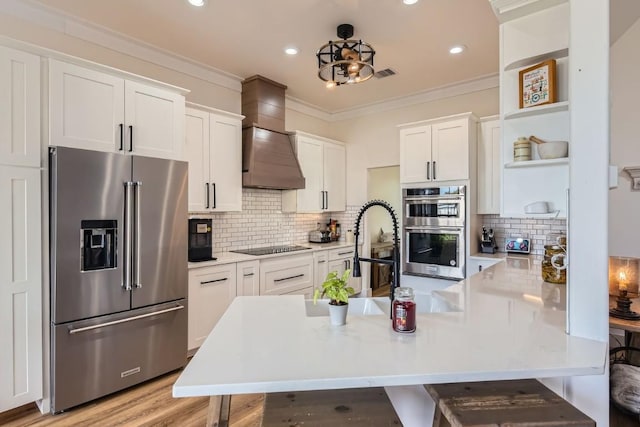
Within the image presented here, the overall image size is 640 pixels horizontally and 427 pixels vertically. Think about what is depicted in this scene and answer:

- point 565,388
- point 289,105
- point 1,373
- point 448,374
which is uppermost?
point 289,105

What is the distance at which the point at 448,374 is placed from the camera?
1.02 metres

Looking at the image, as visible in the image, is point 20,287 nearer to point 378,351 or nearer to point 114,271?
point 114,271

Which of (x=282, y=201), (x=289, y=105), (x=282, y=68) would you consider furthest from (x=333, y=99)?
(x=282, y=201)

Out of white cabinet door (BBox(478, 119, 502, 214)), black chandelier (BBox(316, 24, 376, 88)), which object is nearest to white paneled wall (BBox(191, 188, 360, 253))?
white cabinet door (BBox(478, 119, 502, 214))

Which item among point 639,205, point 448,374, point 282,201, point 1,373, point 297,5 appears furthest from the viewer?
point 282,201

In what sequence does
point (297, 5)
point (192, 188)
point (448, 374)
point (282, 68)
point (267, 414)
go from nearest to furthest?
point (448, 374), point (267, 414), point (297, 5), point (192, 188), point (282, 68)

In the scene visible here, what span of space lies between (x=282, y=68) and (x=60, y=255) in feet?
Result: 8.87

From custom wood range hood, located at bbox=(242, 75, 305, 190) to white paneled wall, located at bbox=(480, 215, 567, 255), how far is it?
233cm

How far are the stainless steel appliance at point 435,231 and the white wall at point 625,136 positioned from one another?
4.20 ft

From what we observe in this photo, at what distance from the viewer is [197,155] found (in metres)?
3.42

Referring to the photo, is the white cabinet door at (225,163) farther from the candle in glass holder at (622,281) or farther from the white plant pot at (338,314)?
the candle in glass holder at (622,281)

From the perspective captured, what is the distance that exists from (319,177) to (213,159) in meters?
1.66

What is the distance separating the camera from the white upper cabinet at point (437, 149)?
3.72 meters

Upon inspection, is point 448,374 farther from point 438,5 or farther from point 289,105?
point 289,105
